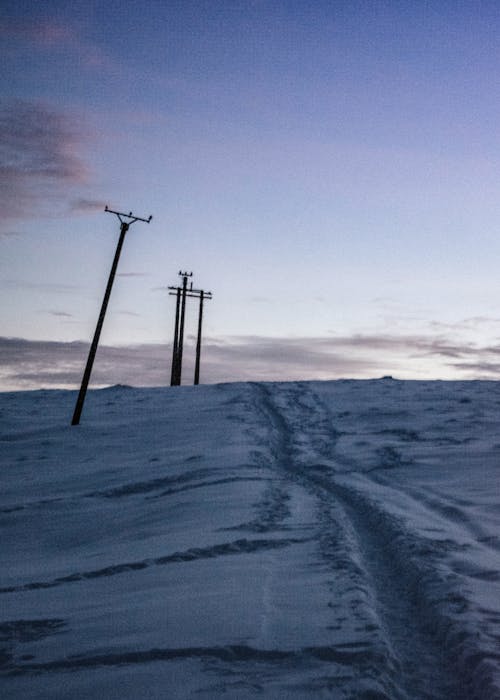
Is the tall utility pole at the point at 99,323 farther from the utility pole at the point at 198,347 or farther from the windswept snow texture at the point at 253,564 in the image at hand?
the utility pole at the point at 198,347

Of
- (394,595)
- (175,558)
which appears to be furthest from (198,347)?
(394,595)

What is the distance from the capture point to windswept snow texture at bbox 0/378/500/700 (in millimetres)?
3176

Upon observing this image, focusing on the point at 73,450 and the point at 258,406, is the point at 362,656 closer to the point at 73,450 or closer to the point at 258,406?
the point at 73,450

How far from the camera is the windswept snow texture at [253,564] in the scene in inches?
125

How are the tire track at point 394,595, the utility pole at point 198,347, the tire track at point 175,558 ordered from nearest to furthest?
the tire track at point 394,595, the tire track at point 175,558, the utility pole at point 198,347

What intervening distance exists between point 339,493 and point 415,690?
4999 mm

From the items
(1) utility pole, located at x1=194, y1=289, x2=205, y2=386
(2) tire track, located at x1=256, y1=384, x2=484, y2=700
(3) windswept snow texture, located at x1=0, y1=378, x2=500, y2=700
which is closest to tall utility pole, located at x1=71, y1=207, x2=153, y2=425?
(3) windswept snow texture, located at x1=0, y1=378, x2=500, y2=700

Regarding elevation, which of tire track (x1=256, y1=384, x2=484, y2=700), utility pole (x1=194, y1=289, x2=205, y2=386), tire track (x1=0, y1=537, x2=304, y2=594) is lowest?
tire track (x1=0, y1=537, x2=304, y2=594)

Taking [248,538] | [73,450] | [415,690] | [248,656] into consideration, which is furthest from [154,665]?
[73,450]

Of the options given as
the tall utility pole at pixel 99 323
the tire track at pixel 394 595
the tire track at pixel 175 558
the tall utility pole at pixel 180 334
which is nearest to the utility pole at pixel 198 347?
the tall utility pole at pixel 180 334

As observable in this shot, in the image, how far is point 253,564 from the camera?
195 inches

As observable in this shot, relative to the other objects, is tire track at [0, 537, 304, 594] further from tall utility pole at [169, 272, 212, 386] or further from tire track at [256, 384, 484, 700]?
tall utility pole at [169, 272, 212, 386]

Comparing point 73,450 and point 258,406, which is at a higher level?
point 258,406

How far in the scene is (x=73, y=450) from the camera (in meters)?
12.1
